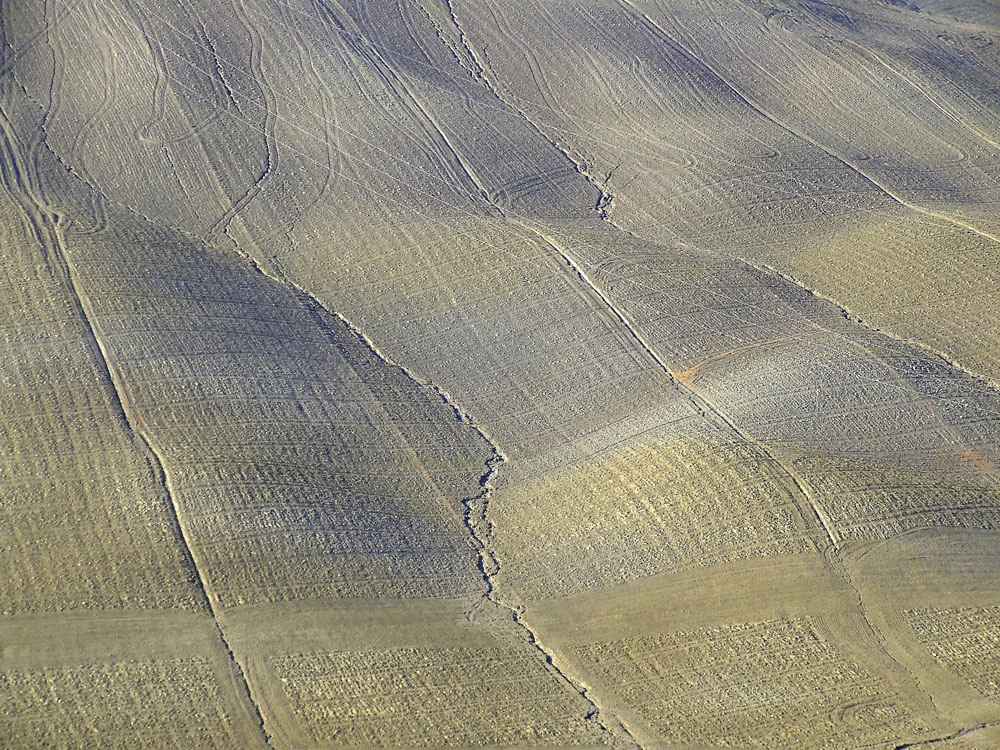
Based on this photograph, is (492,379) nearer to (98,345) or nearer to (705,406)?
(705,406)

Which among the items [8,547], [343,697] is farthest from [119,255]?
[343,697]

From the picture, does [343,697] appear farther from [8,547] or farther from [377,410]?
[377,410]

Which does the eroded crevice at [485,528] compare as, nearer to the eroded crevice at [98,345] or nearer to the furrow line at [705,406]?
the eroded crevice at [98,345]

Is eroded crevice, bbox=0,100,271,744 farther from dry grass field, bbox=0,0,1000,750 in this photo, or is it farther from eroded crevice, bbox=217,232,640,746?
eroded crevice, bbox=217,232,640,746

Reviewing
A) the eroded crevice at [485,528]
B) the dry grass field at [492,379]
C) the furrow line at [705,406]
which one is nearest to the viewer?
the eroded crevice at [485,528]

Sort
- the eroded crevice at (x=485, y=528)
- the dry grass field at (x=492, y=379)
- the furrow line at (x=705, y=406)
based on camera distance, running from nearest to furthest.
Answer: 1. the eroded crevice at (x=485, y=528)
2. the dry grass field at (x=492, y=379)
3. the furrow line at (x=705, y=406)

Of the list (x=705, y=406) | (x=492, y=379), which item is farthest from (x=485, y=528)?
(x=705, y=406)

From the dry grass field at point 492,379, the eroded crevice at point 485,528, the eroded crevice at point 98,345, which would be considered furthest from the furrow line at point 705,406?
the eroded crevice at point 98,345

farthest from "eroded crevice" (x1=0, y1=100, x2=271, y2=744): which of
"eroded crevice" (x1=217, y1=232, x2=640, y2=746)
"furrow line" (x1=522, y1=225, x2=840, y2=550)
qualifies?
"furrow line" (x1=522, y1=225, x2=840, y2=550)
